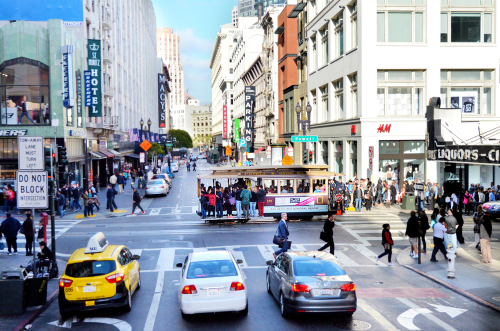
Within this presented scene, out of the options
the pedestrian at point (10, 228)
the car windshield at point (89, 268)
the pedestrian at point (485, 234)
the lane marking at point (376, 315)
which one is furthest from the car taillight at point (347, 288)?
the pedestrian at point (10, 228)

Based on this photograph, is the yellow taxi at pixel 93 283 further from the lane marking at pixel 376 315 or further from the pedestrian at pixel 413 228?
the pedestrian at pixel 413 228

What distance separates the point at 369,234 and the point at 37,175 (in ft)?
47.7

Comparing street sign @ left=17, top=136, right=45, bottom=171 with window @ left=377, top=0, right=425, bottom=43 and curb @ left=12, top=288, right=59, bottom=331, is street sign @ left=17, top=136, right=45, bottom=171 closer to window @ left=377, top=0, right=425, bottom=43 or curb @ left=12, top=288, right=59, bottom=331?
curb @ left=12, top=288, right=59, bottom=331

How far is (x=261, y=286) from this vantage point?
45.5ft

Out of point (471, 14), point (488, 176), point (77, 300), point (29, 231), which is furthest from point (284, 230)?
Result: point (471, 14)

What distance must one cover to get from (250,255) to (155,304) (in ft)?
20.2

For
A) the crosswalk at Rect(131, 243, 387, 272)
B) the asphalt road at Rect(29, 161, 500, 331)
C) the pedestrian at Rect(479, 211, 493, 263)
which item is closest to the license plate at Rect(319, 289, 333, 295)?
the asphalt road at Rect(29, 161, 500, 331)

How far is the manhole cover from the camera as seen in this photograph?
10.3 m

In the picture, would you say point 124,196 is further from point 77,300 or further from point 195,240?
point 77,300

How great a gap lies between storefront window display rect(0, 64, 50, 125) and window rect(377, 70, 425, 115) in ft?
80.4

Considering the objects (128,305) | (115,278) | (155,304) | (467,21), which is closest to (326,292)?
(155,304)

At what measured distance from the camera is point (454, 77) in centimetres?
3394

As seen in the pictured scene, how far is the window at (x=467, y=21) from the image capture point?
33.5 m

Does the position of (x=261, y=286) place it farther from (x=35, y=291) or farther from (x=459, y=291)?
(x=35, y=291)
